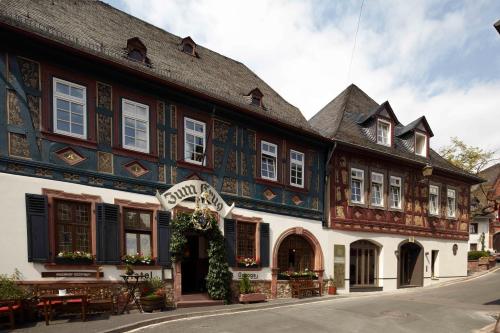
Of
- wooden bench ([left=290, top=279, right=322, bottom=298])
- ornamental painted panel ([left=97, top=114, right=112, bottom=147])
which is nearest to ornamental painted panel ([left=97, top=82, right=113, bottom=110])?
ornamental painted panel ([left=97, top=114, right=112, bottom=147])

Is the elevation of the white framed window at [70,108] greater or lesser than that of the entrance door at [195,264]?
greater

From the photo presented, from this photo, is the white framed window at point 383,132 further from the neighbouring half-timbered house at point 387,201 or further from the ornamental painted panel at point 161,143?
the ornamental painted panel at point 161,143

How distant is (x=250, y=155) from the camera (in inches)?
556

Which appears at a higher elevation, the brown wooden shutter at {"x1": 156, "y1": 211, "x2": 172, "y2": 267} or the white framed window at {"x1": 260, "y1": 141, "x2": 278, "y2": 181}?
the white framed window at {"x1": 260, "y1": 141, "x2": 278, "y2": 181}

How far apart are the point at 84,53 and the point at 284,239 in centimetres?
966

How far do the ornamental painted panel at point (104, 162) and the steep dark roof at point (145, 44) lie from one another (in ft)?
8.53

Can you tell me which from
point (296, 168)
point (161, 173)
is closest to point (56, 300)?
point (161, 173)

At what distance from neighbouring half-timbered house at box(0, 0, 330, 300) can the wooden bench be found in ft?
1.73

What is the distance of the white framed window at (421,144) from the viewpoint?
2139 centimetres

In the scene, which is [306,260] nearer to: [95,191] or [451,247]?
Answer: [95,191]

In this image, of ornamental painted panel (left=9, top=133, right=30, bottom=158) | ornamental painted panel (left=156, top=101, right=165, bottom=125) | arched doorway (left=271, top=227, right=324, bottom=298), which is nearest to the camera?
ornamental painted panel (left=9, top=133, right=30, bottom=158)

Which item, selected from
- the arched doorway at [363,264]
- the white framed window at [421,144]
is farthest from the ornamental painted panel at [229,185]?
the white framed window at [421,144]

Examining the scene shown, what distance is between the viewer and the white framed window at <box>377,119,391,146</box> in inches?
767

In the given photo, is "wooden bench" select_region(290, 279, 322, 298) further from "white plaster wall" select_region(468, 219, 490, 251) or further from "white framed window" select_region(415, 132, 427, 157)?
"white plaster wall" select_region(468, 219, 490, 251)
